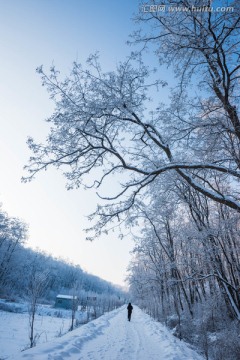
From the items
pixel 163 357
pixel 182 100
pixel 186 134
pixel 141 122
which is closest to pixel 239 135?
pixel 186 134

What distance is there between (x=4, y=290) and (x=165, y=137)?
169 ft

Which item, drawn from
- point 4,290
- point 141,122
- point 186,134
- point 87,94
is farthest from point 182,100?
point 4,290

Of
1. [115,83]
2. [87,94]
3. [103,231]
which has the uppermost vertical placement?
[115,83]

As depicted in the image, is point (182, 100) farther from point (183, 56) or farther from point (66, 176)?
point (66, 176)

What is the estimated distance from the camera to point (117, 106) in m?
5.08

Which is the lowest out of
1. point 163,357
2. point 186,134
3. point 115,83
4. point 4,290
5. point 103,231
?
point 4,290

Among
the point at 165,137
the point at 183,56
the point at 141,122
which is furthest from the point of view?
the point at 165,137

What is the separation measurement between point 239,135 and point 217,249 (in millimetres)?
6850

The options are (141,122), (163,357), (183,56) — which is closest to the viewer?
(183,56)

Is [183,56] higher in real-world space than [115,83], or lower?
higher

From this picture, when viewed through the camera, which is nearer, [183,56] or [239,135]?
[239,135]

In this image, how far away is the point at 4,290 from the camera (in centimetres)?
4231

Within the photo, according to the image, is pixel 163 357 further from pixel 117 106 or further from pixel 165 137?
pixel 117 106

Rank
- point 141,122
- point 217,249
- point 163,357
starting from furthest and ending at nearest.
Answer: point 217,249, point 163,357, point 141,122
